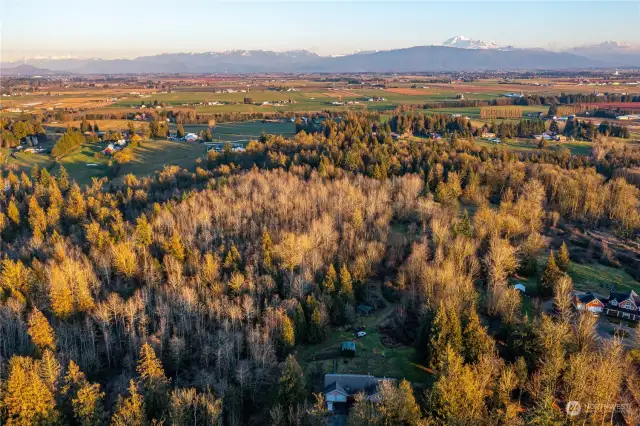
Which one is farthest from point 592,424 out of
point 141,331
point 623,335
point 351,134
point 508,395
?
point 351,134

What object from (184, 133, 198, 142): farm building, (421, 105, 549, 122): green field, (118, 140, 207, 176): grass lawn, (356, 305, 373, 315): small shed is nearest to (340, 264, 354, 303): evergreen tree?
(356, 305, 373, 315): small shed

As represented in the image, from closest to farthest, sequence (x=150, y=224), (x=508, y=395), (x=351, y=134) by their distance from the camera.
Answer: (x=508, y=395) < (x=150, y=224) < (x=351, y=134)

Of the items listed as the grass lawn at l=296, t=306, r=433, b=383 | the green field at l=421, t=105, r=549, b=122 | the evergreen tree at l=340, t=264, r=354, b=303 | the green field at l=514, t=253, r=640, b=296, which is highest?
the green field at l=421, t=105, r=549, b=122

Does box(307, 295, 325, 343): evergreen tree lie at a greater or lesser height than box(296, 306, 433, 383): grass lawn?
greater

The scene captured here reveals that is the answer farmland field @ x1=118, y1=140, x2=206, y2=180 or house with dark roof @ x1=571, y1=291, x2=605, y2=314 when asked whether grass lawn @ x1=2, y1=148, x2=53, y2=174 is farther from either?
house with dark roof @ x1=571, y1=291, x2=605, y2=314

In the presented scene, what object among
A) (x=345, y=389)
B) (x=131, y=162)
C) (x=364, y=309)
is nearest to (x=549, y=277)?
(x=364, y=309)

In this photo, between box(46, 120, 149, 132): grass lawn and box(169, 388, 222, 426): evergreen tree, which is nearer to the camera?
box(169, 388, 222, 426): evergreen tree

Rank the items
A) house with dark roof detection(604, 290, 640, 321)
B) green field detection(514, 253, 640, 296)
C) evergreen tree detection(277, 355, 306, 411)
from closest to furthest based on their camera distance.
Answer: evergreen tree detection(277, 355, 306, 411) < house with dark roof detection(604, 290, 640, 321) < green field detection(514, 253, 640, 296)

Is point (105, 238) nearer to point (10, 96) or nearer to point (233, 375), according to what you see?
point (233, 375)
